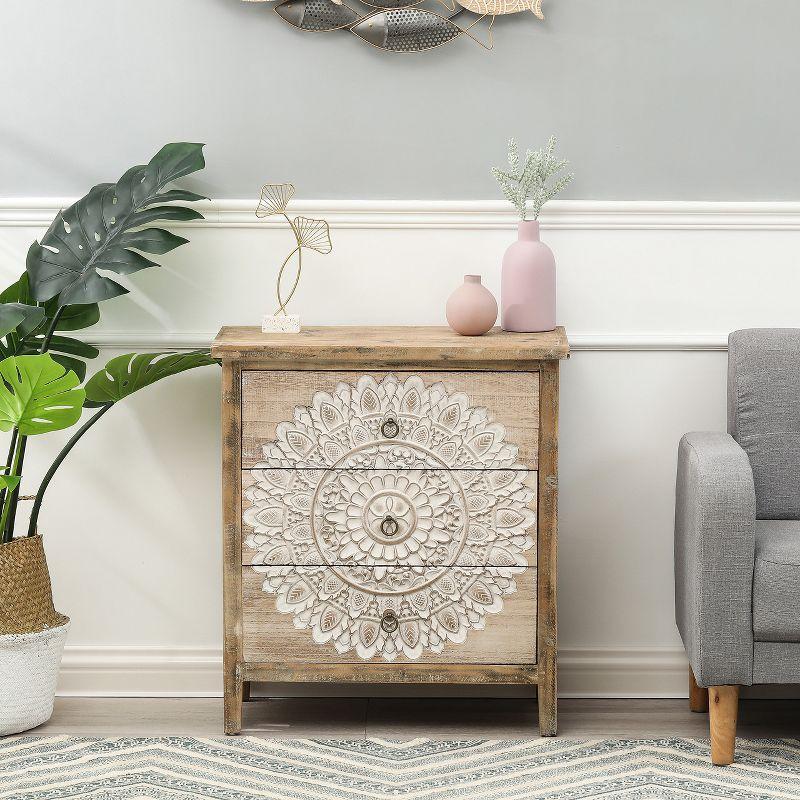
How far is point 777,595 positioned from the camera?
1.83 meters

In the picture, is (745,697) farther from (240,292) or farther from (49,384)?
(49,384)

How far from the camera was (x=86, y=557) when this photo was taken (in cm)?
235

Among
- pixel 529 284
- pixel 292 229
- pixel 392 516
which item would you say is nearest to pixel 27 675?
pixel 392 516

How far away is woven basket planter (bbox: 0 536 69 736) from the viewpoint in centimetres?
202

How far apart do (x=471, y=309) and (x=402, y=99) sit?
0.56 meters

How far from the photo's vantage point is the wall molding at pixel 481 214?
226 centimetres

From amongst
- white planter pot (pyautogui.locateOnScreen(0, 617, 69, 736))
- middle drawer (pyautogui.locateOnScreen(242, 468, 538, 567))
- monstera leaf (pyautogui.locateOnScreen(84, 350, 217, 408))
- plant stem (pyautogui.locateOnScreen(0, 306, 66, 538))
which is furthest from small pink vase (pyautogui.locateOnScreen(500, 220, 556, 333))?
white planter pot (pyautogui.locateOnScreen(0, 617, 69, 736))

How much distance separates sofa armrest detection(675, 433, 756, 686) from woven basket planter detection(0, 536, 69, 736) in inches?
52.7

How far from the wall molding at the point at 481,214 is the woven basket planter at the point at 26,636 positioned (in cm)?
78

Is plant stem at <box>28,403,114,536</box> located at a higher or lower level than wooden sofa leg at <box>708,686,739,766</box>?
higher

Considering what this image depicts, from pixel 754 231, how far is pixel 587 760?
1.25 meters

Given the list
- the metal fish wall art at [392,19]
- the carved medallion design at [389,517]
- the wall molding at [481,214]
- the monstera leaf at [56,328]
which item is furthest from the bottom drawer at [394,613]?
the metal fish wall art at [392,19]

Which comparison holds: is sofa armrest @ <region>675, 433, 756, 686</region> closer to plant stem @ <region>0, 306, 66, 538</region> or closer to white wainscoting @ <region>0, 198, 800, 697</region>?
white wainscoting @ <region>0, 198, 800, 697</region>

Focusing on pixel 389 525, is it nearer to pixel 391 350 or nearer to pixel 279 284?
pixel 391 350
